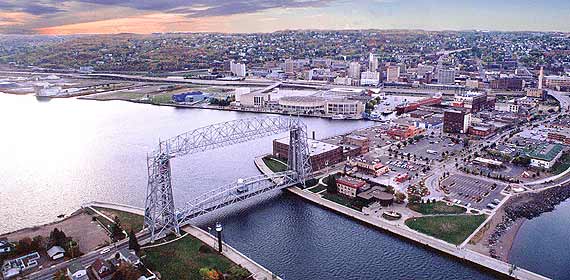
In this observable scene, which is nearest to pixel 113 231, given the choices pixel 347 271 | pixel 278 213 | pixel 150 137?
pixel 278 213

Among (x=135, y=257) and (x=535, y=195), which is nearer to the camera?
(x=135, y=257)

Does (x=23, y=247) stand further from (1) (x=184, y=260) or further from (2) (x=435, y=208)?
(2) (x=435, y=208)

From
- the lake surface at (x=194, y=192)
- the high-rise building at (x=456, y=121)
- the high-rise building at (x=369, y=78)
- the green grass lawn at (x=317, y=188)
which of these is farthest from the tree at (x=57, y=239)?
the high-rise building at (x=369, y=78)

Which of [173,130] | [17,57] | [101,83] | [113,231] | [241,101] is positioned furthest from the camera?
[17,57]

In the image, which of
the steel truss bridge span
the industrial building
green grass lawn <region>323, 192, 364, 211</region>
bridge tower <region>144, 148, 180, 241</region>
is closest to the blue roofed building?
the industrial building

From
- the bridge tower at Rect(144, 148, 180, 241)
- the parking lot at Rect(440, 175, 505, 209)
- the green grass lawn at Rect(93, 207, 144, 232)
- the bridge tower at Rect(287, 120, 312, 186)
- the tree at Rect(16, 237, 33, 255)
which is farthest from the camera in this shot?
the bridge tower at Rect(287, 120, 312, 186)

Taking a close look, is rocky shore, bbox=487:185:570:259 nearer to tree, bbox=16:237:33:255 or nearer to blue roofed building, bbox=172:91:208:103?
tree, bbox=16:237:33:255

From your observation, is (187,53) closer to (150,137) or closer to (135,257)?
(150,137)
